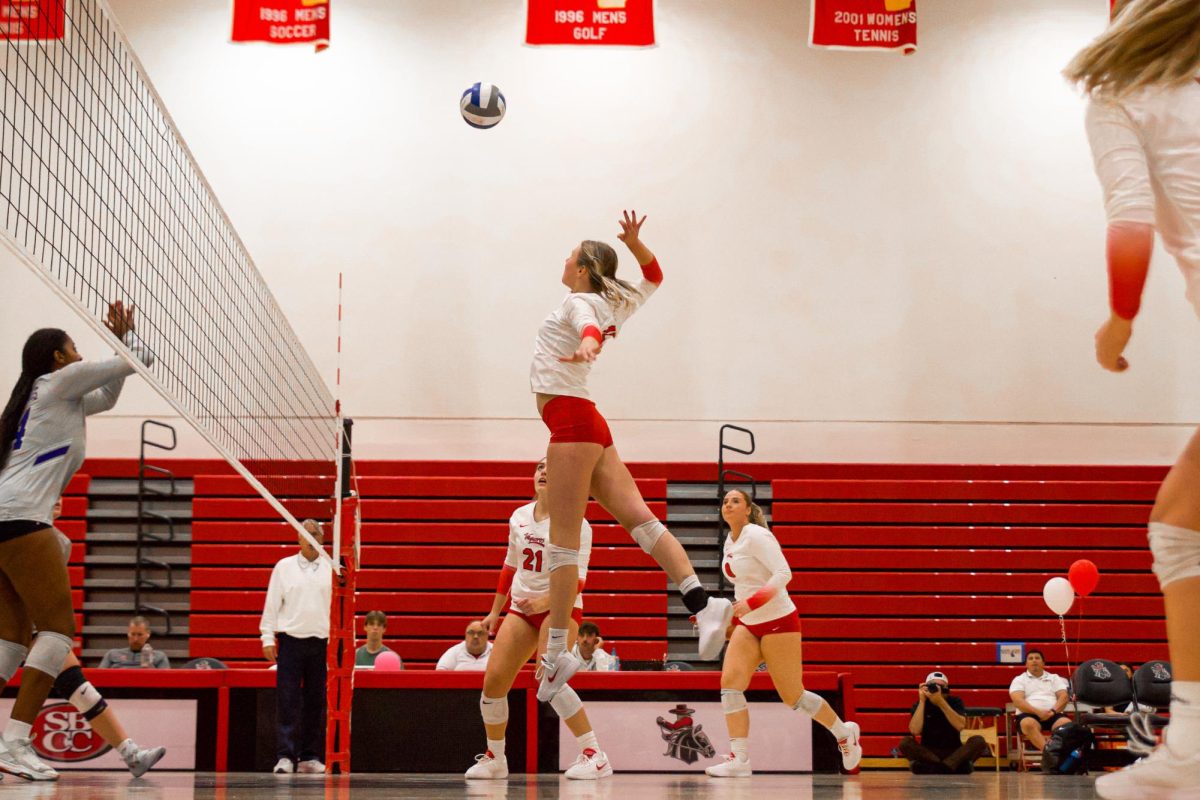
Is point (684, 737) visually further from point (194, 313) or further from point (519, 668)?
point (194, 313)

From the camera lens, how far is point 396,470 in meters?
13.6

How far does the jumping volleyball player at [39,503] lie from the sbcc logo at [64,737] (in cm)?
A: 297

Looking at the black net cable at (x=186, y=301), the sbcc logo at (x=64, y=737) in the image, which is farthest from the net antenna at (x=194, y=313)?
the sbcc logo at (x=64, y=737)

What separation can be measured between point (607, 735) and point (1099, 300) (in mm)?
8228

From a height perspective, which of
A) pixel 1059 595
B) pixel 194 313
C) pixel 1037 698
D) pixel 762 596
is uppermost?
pixel 194 313

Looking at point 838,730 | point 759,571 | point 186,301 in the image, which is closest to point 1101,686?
point 838,730

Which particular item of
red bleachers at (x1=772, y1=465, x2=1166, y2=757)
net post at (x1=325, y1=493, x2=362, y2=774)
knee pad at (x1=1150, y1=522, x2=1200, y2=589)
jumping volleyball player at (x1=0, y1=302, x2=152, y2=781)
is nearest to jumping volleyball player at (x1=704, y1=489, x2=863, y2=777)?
net post at (x1=325, y1=493, x2=362, y2=774)

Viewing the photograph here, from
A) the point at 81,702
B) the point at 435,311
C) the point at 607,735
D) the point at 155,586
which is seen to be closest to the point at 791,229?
the point at 435,311

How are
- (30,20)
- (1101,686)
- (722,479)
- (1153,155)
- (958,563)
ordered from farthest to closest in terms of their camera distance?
1. (958,563)
2. (722,479)
3. (1101,686)
4. (30,20)
5. (1153,155)

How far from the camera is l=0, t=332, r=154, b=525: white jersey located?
229 inches

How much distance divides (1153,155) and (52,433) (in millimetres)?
5078

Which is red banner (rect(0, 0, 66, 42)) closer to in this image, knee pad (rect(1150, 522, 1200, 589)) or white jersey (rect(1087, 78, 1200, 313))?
white jersey (rect(1087, 78, 1200, 313))

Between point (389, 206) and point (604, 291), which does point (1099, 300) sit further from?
point (604, 291)

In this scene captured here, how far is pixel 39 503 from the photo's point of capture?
19.0ft
